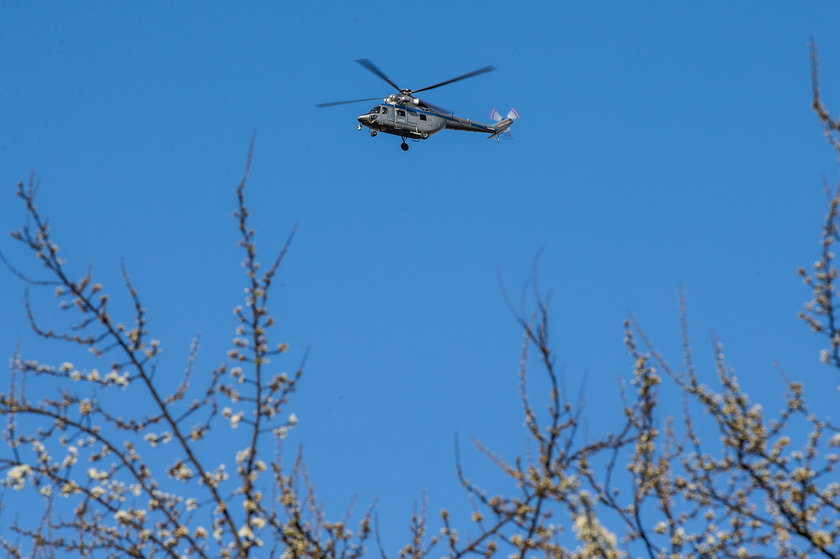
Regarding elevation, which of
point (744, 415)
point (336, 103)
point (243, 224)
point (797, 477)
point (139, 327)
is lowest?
point (797, 477)

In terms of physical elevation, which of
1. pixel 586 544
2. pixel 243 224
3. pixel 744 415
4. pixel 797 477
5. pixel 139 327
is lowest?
pixel 586 544

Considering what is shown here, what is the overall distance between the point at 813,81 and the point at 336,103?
74.3 ft

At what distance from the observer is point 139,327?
7.19 metres

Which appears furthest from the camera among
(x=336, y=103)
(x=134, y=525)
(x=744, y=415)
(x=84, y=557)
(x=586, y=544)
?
(x=336, y=103)

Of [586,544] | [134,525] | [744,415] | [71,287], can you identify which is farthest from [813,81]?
[134,525]

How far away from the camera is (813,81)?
734cm

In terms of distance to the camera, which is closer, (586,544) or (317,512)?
(586,544)

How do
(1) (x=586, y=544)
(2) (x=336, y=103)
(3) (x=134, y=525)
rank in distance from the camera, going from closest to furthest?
(1) (x=586, y=544)
(3) (x=134, y=525)
(2) (x=336, y=103)

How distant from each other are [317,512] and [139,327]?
2196 millimetres

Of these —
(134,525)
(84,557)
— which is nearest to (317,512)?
(134,525)

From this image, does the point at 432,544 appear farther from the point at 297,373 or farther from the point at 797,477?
the point at 797,477

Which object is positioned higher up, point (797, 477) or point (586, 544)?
point (797, 477)

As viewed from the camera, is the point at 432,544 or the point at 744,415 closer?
the point at 432,544

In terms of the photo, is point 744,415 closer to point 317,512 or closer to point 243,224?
point 317,512
